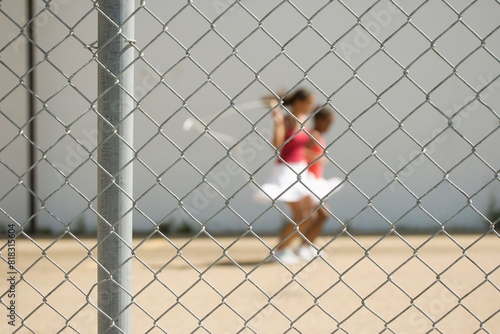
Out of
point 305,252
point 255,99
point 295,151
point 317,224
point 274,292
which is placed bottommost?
point 274,292

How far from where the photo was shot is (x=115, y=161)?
2.43 meters

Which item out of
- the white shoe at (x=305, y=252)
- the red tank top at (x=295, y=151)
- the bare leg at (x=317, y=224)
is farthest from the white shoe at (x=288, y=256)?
the red tank top at (x=295, y=151)

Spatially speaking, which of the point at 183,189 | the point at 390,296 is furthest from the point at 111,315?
the point at 183,189

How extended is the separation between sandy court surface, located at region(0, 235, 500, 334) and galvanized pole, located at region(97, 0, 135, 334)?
1083 mm

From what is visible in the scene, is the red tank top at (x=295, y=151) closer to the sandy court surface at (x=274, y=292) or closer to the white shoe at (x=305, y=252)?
the white shoe at (x=305, y=252)

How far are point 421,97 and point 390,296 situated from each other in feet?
11.9

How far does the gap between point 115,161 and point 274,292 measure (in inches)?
144

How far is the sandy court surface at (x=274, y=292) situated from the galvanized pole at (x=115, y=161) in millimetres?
1083

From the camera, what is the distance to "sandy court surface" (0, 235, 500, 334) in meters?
4.78

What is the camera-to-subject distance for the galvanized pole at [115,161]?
238 centimetres

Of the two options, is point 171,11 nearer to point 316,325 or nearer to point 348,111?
point 348,111

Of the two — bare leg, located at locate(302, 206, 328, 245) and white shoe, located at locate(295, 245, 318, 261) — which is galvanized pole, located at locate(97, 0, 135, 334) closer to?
white shoe, located at locate(295, 245, 318, 261)

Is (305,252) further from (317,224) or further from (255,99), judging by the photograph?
(255,99)

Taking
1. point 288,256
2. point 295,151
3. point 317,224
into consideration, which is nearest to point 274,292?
point 288,256
